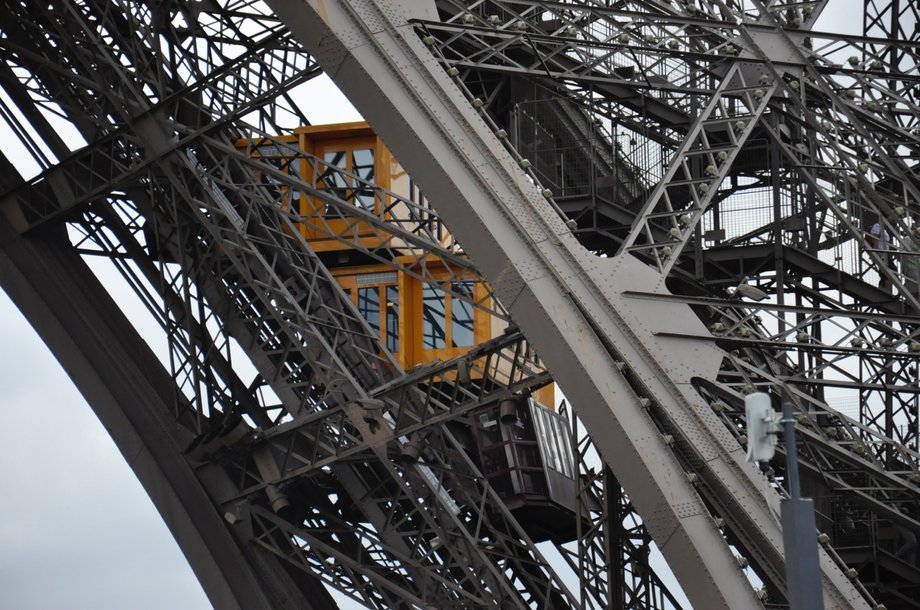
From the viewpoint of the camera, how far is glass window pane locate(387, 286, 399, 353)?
33156 mm

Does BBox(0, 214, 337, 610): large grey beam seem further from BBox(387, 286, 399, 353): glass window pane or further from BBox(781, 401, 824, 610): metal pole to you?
BBox(781, 401, 824, 610): metal pole

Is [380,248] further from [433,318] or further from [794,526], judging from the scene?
[794,526]

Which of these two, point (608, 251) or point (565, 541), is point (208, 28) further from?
point (565, 541)

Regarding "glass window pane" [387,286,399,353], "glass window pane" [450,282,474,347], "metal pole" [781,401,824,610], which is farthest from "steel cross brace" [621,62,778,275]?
"glass window pane" [450,282,474,347]

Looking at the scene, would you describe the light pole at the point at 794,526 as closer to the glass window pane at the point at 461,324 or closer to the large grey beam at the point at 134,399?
the large grey beam at the point at 134,399

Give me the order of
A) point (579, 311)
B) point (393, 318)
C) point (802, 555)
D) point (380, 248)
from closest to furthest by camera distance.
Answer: point (802, 555), point (579, 311), point (380, 248), point (393, 318)

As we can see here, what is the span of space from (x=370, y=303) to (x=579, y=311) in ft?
53.0

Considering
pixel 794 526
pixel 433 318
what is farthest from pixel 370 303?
pixel 794 526

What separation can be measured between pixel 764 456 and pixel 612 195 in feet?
52.1

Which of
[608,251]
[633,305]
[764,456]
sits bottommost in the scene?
[764,456]

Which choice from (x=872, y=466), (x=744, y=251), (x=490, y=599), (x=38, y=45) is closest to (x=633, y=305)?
(x=872, y=466)

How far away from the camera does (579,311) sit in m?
17.6

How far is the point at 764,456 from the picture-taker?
42.3ft

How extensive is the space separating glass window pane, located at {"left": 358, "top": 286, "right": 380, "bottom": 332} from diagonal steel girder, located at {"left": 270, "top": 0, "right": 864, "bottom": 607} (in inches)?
552
